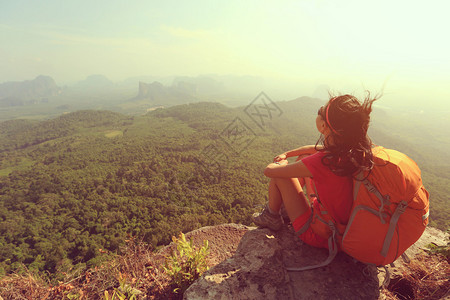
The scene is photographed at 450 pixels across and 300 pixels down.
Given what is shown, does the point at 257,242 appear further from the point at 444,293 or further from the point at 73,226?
the point at 73,226

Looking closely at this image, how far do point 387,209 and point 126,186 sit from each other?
5081 cm

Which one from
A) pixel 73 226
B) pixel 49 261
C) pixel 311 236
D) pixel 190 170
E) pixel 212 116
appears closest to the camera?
pixel 311 236

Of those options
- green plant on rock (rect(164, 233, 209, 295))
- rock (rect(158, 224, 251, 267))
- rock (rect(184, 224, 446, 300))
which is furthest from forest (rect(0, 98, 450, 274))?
green plant on rock (rect(164, 233, 209, 295))

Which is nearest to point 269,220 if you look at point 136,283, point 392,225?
point 392,225

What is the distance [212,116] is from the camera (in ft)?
403

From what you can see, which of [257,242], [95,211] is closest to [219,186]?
[95,211]

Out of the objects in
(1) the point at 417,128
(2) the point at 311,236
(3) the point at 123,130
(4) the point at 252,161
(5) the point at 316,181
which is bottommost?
(1) the point at 417,128

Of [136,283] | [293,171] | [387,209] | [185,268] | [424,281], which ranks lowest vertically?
[136,283]

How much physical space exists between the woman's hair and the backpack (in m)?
0.17

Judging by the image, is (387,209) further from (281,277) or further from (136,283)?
(136,283)

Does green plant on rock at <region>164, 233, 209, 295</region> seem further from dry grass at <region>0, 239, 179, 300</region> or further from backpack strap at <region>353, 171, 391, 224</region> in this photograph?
backpack strap at <region>353, 171, 391, 224</region>

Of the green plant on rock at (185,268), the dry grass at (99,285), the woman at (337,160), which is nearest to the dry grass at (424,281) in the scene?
the woman at (337,160)

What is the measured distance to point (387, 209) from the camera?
222cm

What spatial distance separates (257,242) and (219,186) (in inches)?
1386
